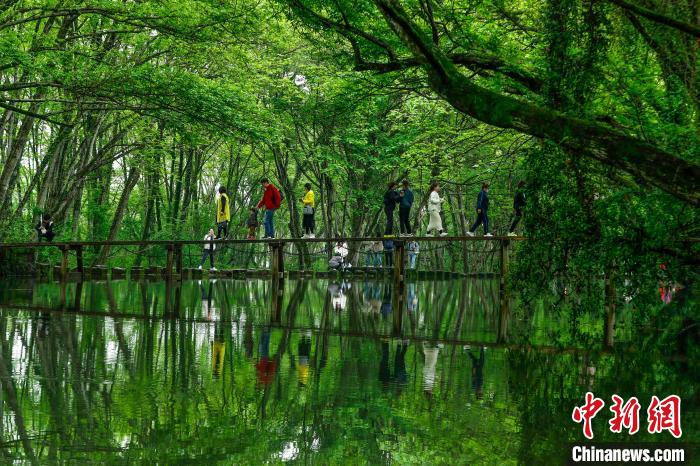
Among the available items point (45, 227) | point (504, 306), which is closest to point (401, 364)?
point (504, 306)

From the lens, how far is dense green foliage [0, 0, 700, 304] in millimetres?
7352

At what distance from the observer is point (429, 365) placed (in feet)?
→ 27.6

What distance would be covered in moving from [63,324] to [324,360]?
16.2ft

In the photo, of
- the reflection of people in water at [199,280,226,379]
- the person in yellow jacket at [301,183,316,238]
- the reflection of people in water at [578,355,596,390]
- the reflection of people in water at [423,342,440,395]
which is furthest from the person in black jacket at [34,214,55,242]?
the reflection of people in water at [578,355,596,390]

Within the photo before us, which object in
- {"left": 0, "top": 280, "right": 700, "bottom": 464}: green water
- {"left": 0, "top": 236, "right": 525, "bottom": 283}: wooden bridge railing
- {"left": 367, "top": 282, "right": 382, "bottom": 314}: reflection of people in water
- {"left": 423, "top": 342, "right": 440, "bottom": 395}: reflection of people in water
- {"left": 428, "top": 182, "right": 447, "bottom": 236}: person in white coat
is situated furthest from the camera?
{"left": 428, "top": 182, "right": 447, "bottom": 236}: person in white coat

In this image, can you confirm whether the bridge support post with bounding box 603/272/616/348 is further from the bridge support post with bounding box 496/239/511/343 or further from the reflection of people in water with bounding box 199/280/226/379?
the reflection of people in water with bounding box 199/280/226/379

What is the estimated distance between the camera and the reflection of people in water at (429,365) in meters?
7.09

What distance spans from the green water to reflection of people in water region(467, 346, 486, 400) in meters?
0.02

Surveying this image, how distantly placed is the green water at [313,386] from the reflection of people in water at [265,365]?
36mm

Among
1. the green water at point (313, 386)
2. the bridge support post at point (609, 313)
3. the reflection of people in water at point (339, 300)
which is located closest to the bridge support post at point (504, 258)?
the reflection of people in water at point (339, 300)

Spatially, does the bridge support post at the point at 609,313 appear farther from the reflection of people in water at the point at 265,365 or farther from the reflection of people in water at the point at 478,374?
the reflection of people in water at the point at 265,365

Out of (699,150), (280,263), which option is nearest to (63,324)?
(699,150)

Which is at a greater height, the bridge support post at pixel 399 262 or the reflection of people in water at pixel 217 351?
the bridge support post at pixel 399 262

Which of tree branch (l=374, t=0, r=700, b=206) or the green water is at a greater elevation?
tree branch (l=374, t=0, r=700, b=206)
